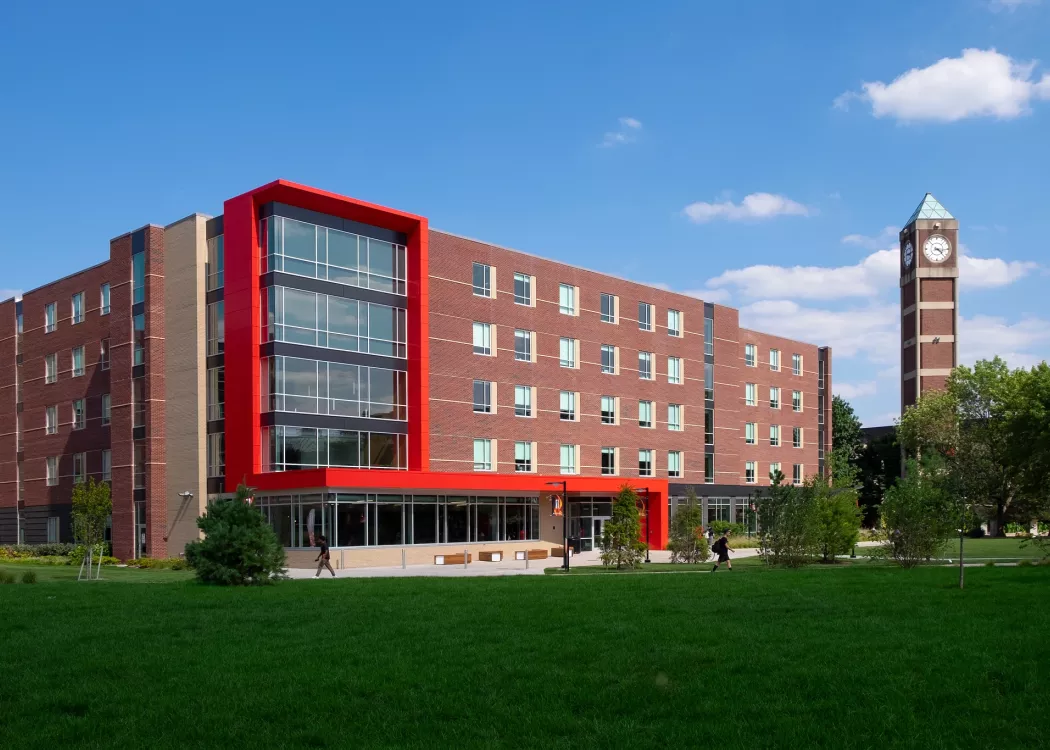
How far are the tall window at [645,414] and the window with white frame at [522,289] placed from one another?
12314mm

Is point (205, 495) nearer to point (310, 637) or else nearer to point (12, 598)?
point (12, 598)

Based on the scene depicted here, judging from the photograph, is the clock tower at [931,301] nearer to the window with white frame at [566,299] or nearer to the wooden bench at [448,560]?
the window with white frame at [566,299]

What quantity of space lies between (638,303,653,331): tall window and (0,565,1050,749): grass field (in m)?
47.6

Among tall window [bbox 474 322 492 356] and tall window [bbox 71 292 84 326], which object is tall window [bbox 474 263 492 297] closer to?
tall window [bbox 474 322 492 356]

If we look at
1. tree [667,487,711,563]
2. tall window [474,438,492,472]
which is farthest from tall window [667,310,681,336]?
tree [667,487,711,563]

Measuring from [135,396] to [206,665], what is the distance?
139 ft

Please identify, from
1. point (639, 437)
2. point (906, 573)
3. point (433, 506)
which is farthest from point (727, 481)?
point (906, 573)

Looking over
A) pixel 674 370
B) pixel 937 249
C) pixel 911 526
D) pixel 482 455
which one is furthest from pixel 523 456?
pixel 937 249

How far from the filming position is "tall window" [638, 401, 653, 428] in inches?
2591

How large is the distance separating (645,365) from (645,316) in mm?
3325

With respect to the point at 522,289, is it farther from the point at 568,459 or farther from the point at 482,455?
the point at 568,459

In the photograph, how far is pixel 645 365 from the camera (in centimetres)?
6650

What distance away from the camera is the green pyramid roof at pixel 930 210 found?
3898 inches

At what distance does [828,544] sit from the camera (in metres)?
39.8
